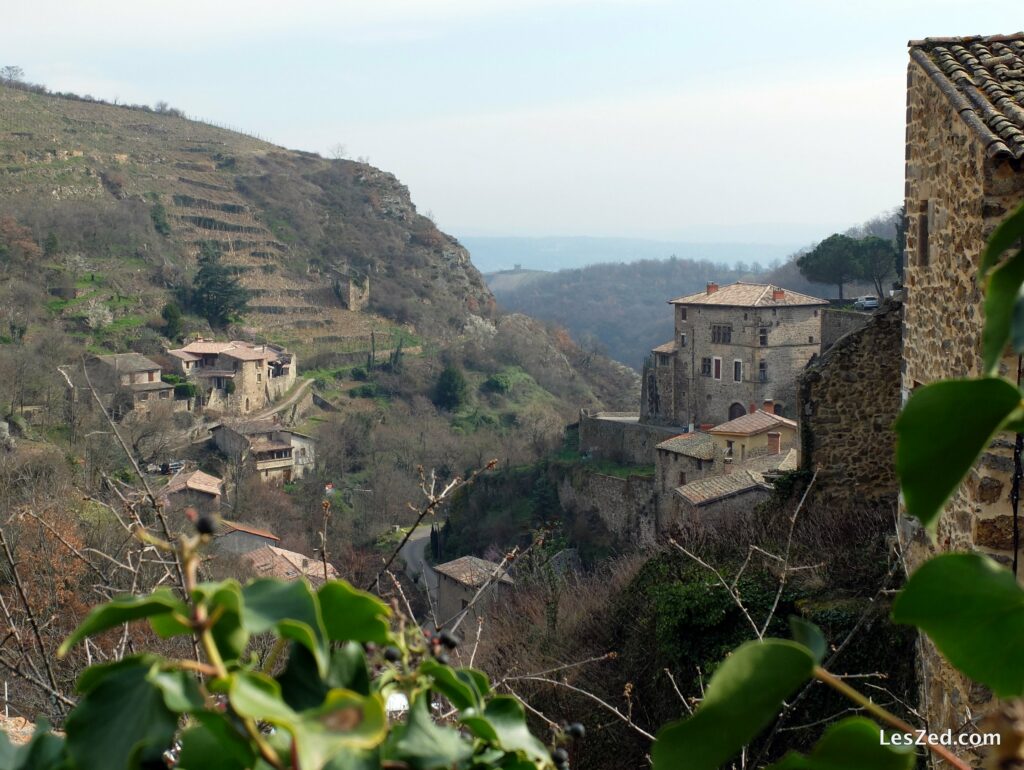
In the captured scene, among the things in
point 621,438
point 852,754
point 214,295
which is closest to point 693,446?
point 621,438

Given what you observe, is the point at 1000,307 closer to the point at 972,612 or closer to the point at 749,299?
the point at 972,612

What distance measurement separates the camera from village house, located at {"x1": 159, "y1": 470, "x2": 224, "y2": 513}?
25.5m

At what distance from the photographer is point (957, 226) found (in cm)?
451

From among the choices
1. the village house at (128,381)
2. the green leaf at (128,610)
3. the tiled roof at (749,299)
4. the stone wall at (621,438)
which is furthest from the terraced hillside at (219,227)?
the green leaf at (128,610)

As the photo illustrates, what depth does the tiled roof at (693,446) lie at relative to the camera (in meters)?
23.3

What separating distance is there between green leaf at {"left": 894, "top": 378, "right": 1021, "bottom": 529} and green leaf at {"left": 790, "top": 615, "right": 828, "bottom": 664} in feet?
0.42

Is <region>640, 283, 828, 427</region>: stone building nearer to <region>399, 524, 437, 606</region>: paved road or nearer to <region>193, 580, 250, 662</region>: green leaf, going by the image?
<region>399, 524, 437, 606</region>: paved road

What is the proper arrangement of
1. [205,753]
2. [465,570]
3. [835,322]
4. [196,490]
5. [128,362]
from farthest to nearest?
1. [128,362]
2. [196,490]
3. [835,322]
4. [465,570]
5. [205,753]

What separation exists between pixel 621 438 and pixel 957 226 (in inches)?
1056

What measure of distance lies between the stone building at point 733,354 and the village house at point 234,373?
1608 cm

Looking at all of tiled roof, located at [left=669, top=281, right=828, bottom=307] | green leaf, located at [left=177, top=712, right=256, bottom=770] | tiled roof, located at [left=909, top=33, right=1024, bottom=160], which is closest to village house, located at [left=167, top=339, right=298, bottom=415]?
tiled roof, located at [left=669, top=281, right=828, bottom=307]

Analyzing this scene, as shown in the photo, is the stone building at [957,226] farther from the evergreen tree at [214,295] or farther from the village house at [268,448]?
the evergreen tree at [214,295]

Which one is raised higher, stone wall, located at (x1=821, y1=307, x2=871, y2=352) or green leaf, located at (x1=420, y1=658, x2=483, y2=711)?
green leaf, located at (x1=420, y1=658, x2=483, y2=711)

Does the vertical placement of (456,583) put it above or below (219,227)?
below
